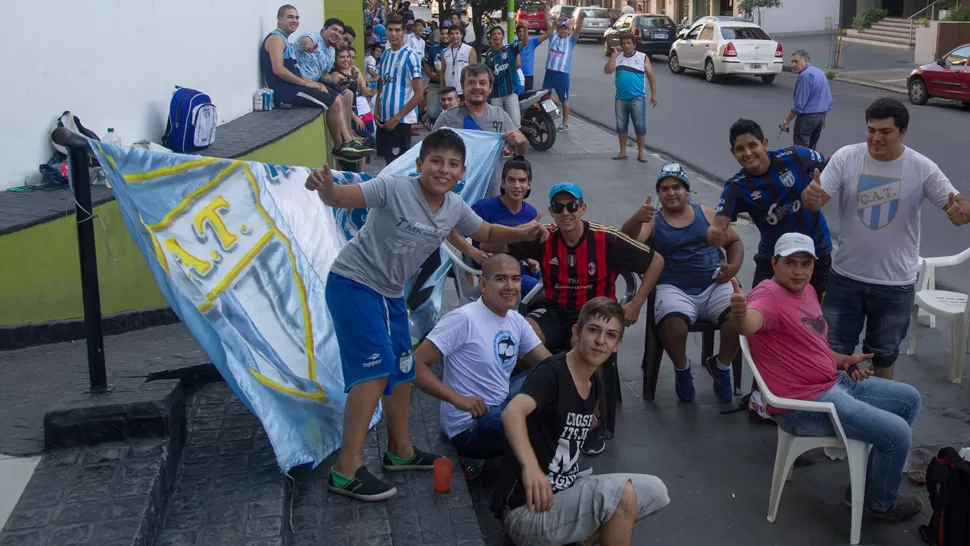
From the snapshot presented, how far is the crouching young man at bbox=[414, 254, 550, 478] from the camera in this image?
15.3 feet

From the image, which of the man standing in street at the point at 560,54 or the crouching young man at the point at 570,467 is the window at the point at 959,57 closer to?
the man standing in street at the point at 560,54

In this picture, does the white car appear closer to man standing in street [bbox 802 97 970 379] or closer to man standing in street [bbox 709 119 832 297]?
man standing in street [bbox 709 119 832 297]

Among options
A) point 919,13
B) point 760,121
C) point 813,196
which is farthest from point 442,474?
point 919,13

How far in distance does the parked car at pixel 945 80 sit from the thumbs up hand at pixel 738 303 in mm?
15515

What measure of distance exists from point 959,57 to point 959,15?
8.22 meters

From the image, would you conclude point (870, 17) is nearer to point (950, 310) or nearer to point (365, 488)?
point (950, 310)

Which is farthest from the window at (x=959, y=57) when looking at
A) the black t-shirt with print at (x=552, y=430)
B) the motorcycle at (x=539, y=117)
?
the black t-shirt with print at (x=552, y=430)

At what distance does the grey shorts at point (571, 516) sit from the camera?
12.5 feet

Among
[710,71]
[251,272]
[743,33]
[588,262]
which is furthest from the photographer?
[743,33]

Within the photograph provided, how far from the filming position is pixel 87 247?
3832mm

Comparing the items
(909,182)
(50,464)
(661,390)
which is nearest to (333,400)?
(50,464)

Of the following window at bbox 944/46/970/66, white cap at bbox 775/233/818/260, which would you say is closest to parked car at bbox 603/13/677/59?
window at bbox 944/46/970/66

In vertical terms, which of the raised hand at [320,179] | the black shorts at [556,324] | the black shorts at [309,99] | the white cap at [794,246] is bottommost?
the black shorts at [556,324]

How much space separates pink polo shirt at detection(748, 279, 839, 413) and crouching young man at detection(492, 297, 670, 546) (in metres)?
1.08
